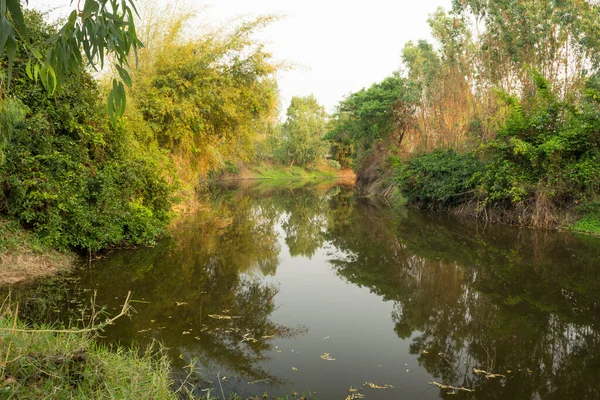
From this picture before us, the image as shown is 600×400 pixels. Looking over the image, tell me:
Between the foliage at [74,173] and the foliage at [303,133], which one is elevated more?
the foliage at [303,133]

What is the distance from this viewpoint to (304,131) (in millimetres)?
57500

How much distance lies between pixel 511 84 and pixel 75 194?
17.7 m

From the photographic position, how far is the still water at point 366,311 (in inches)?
174

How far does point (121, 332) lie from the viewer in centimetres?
517

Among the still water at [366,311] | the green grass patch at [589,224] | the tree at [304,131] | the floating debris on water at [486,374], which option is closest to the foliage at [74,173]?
the still water at [366,311]

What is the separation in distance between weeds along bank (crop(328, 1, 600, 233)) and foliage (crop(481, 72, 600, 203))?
0.04 m

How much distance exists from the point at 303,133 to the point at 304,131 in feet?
1.08

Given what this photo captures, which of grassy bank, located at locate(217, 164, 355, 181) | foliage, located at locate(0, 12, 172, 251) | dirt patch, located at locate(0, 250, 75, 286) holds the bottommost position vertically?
dirt patch, located at locate(0, 250, 75, 286)

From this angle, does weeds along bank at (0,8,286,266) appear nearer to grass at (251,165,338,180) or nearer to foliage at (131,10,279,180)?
foliage at (131,10,279,180)

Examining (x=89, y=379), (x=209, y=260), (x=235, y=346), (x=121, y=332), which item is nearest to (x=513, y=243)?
(x=209, y=260)

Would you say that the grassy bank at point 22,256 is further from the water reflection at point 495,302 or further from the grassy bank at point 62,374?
the water reflection at point 495,302

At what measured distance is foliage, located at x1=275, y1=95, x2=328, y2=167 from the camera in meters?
58.0

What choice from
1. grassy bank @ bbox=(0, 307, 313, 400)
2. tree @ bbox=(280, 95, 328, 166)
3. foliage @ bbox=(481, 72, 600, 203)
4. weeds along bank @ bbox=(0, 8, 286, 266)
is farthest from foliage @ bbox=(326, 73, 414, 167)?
grassy bank @ bbox=(0, 307, 313, 400)

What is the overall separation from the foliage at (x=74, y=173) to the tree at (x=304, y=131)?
48.1 m
